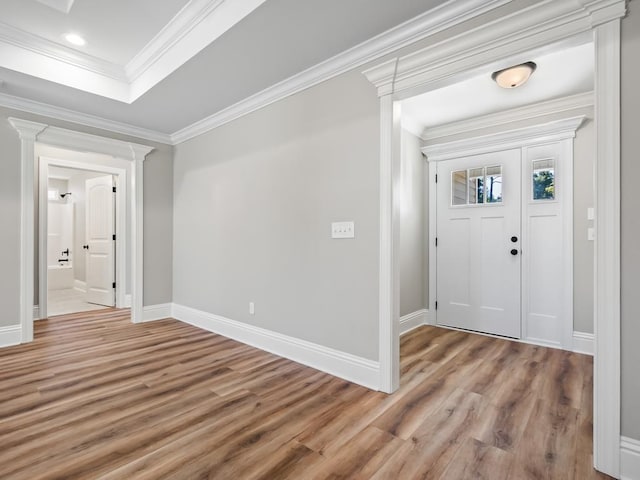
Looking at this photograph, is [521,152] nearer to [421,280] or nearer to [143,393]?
[421,280]

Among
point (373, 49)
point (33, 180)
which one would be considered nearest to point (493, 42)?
point (373, 49)

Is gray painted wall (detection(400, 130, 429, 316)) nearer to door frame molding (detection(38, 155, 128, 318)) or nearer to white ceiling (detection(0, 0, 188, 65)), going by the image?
white ceiling (detection(0, 0, 188, 65))

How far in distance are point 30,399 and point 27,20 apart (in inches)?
112

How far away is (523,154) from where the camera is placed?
356cm

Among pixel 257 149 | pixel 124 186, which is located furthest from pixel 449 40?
pixel 124 186

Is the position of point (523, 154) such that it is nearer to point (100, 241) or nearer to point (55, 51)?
point (55, 51)

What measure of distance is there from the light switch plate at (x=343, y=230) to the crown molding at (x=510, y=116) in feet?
6.49

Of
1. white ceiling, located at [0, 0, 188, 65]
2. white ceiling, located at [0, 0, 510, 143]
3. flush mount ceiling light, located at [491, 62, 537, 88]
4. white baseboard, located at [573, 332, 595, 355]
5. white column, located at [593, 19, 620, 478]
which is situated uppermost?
white ceiling, located at [0, 0, 188, 65]

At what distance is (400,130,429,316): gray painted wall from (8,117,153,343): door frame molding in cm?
341

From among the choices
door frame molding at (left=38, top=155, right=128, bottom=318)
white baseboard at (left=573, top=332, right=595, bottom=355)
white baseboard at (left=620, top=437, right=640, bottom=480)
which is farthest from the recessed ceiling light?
white baseboard at (left=573, top=332, right=595, bottom=355)

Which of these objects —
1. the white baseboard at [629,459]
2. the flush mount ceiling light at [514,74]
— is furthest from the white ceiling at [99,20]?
the white baseboard at [629,459]

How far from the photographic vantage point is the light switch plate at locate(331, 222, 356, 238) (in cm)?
254

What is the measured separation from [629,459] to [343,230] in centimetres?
199

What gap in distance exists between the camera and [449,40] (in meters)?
2.01
